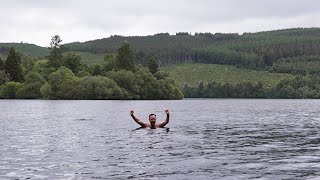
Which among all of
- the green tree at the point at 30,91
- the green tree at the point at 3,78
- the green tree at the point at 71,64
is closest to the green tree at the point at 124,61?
the green tree at the point at 71,64

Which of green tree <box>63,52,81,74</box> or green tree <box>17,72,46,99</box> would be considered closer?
green tree <box>17,72,46,99</box>

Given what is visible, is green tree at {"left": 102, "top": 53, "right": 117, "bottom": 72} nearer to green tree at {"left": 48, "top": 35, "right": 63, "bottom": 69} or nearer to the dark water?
green tree at {"left": 48, "top": 35, "right": 63, "bottom": 69}

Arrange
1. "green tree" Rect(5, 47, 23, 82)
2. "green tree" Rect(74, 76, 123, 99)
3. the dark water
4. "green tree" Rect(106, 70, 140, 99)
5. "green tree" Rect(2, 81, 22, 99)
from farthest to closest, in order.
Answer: "green tree" Rect(5, 47, 23, 82) < "green tree" Rect(2, 81, 22, 99) < "green tree" Rect(106, 70, 140, 99) < "green tree" Rect(74, 76, 123, 99) < the dark water

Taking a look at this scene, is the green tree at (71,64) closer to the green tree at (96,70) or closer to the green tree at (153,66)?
the green tree at (96,70)

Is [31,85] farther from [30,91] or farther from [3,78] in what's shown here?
[3,78]

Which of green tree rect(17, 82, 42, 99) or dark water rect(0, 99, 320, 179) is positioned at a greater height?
green tree rect(17, 82, 42, 99)

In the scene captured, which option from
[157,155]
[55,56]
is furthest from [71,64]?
[157,155]

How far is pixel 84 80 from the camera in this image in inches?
6353

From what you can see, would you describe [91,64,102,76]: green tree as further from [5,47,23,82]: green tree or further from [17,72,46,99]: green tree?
[5,47,23,82]: green tree

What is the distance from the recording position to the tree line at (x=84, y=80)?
163m

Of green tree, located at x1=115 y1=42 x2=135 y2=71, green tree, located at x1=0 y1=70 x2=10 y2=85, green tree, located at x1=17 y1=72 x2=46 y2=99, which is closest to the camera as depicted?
green tree, located at x1=17 y1=72 x2=46 y2=99

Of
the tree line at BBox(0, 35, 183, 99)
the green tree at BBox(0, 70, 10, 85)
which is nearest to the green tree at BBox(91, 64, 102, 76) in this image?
the tree line at BBox(0, 35, 183, 99)

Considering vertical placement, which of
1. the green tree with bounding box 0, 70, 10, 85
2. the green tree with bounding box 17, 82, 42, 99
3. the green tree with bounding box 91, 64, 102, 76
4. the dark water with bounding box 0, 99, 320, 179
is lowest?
the dark water with bounding box 0, 99, 320, 179

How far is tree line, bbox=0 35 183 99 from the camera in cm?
16275
